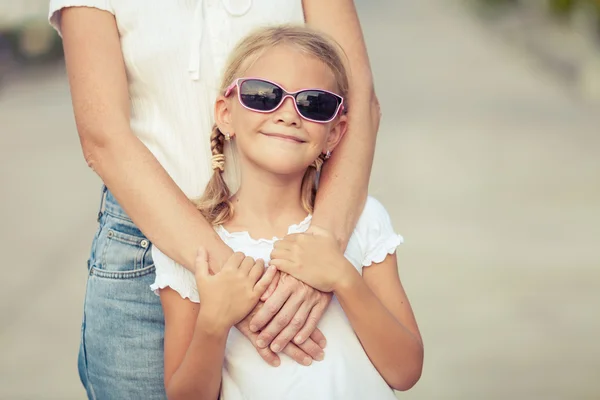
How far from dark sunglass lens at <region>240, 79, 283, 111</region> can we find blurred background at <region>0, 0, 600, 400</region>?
9.61 ft

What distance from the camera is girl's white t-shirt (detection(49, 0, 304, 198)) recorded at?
2.39 metres

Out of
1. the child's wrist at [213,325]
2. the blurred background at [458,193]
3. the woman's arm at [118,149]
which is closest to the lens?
the child's wrist at [213,325]

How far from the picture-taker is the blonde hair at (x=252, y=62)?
7.84ft

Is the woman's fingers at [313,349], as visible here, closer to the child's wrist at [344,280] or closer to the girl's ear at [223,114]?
the child's wrist at [344,280]

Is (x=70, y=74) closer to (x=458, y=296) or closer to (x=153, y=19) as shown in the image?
(x=153, y=19)

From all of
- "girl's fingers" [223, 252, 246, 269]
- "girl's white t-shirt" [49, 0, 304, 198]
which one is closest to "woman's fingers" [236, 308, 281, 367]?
"girl's fingers" [223, 252, 246, 269]

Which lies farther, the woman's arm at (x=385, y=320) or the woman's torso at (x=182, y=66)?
the woman's torso at (x=182, y=66)

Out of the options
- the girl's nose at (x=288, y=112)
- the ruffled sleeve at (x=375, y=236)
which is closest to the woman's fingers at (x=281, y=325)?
the ruffled sleeve at (x=375, y=236)

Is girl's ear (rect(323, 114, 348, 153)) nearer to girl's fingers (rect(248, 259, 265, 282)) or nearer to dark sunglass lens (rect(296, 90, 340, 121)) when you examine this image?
dark sunglass lens (rect(296, 90, 340, 121))

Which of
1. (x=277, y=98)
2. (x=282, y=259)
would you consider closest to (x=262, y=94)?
(x=277, y=98)

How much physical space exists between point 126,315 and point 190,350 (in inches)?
11.2

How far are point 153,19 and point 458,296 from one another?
385 centimetres

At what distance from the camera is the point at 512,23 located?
11.2 meters

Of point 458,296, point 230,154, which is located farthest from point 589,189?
point 230,154
